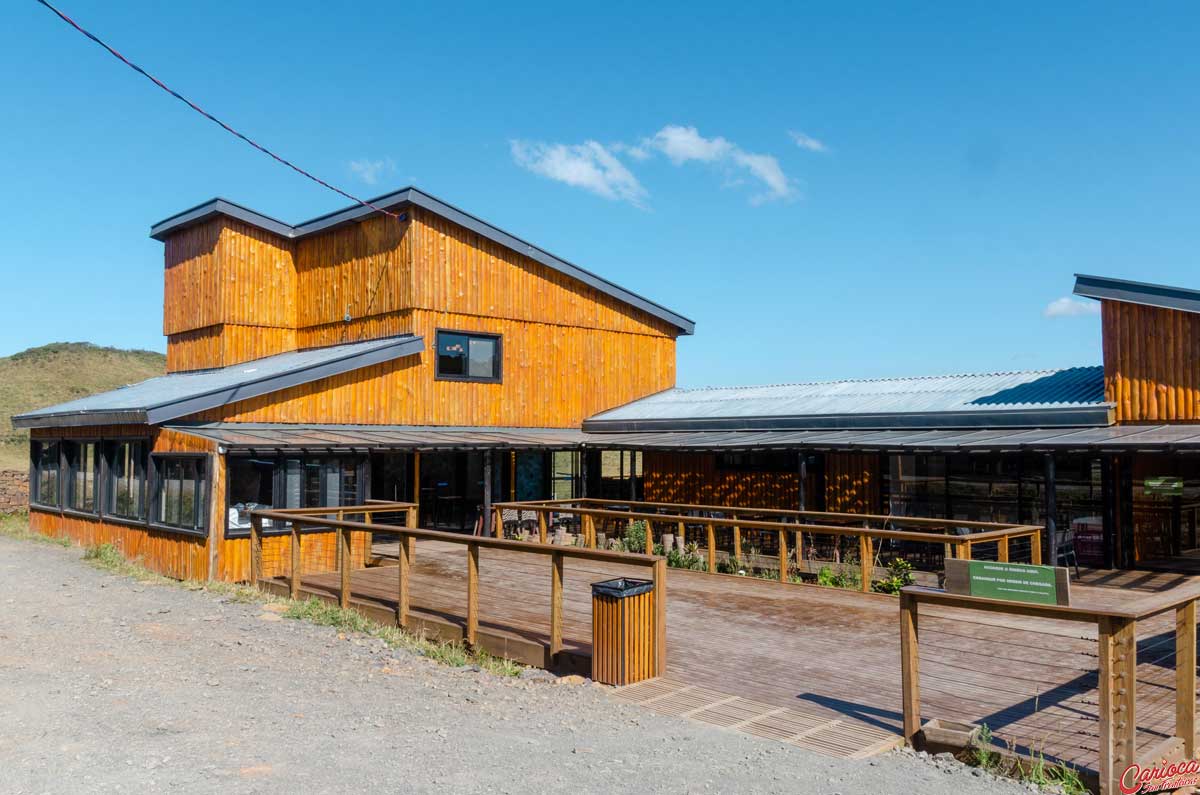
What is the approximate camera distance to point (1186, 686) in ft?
18.8

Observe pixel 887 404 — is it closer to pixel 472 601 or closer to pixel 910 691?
pixel 472 601

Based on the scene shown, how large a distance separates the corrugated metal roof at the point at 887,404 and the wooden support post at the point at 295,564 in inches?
416

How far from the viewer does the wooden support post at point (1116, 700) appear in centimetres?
527

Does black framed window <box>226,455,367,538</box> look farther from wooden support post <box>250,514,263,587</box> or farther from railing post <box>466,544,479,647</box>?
railing post <box>466,544,479,647</box>

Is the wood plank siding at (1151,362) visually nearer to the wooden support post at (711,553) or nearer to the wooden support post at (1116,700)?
the wooden support post at (711,553)

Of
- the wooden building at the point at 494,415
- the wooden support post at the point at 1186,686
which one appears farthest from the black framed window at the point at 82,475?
the wooden support post at the point at 1186,686

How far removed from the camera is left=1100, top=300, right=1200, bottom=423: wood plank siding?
46.7 ft

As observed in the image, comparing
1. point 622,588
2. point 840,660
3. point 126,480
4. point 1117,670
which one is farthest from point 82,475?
point 1117,670

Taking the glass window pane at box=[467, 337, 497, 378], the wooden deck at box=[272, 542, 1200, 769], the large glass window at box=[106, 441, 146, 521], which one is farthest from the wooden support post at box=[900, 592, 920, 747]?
the glass window pane at box=[467, 337, 497, 378]

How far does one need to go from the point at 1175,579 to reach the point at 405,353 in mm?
13737

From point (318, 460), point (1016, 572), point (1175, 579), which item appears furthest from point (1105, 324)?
point (318, 460)

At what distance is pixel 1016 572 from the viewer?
20.4ft

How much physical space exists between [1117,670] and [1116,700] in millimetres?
171

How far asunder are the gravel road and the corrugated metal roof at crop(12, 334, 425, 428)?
6162 millimetres
